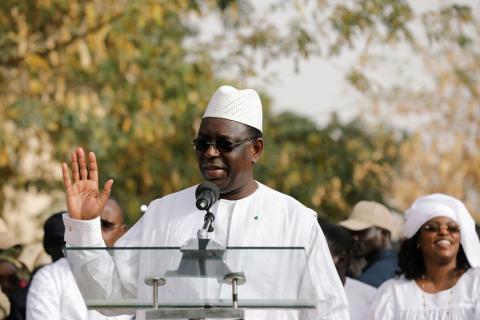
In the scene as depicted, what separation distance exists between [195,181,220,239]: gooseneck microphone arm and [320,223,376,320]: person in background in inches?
141

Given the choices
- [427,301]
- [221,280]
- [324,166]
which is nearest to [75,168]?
[221,280]

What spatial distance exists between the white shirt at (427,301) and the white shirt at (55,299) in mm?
1748

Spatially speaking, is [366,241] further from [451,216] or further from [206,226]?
[206,226]

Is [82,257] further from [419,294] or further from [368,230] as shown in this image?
[368,230]

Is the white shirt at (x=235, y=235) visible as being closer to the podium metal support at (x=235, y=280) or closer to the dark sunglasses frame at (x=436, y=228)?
the podium metal support at (x=235, y=280)

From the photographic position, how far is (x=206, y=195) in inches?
248

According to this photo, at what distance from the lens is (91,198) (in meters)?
6.86

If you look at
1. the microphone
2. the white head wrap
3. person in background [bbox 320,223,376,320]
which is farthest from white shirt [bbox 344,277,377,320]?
the microphone

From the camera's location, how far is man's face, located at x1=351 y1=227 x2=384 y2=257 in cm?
1205

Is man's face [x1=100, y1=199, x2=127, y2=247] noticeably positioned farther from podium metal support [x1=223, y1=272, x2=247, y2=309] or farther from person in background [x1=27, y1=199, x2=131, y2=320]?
podium metal support [x1=223, y1=272, x2=247, y2=309]

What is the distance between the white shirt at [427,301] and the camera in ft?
29.6

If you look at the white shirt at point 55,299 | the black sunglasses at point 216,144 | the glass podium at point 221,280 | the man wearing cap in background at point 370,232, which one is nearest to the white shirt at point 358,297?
the man wearing cap in background at point 370,232

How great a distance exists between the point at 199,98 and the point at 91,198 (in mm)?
10718

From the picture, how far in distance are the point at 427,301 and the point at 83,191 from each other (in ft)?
10.5
